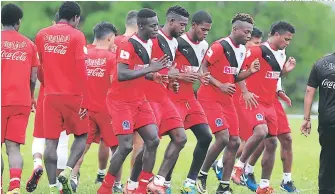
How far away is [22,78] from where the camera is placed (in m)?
12.0

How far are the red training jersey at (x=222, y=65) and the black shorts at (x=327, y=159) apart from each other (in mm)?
1966

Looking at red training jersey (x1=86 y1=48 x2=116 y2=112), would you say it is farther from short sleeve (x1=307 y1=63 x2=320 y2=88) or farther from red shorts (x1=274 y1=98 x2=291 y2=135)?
short sleeve (x1=307 y1=63 x2=320 y2=88)

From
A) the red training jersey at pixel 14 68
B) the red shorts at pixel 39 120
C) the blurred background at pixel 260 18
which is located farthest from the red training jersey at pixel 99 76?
the blurred background at pixel 260 18

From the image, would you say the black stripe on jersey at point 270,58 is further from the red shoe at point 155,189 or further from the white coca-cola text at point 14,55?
the white coca-cola text at point 14,55

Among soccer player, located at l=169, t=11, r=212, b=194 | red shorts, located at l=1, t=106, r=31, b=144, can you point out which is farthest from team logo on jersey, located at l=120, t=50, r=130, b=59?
red shorts, located at l=1, t=106, r=31, b=144

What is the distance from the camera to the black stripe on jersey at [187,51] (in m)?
13.1

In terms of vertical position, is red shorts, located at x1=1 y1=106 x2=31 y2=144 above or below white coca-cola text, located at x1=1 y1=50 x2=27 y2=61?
below

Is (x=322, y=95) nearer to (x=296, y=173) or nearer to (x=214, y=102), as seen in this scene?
(x=214, y=102)

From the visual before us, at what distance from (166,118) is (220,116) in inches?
42.2

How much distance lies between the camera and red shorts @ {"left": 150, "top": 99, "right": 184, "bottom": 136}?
1255 cm

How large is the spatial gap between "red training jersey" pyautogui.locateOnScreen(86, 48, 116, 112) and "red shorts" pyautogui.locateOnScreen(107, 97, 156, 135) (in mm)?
1783

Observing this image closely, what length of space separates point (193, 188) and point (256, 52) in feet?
7.69

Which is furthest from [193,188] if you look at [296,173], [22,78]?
[296,173]

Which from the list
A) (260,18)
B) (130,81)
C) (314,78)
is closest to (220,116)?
(130,81)
